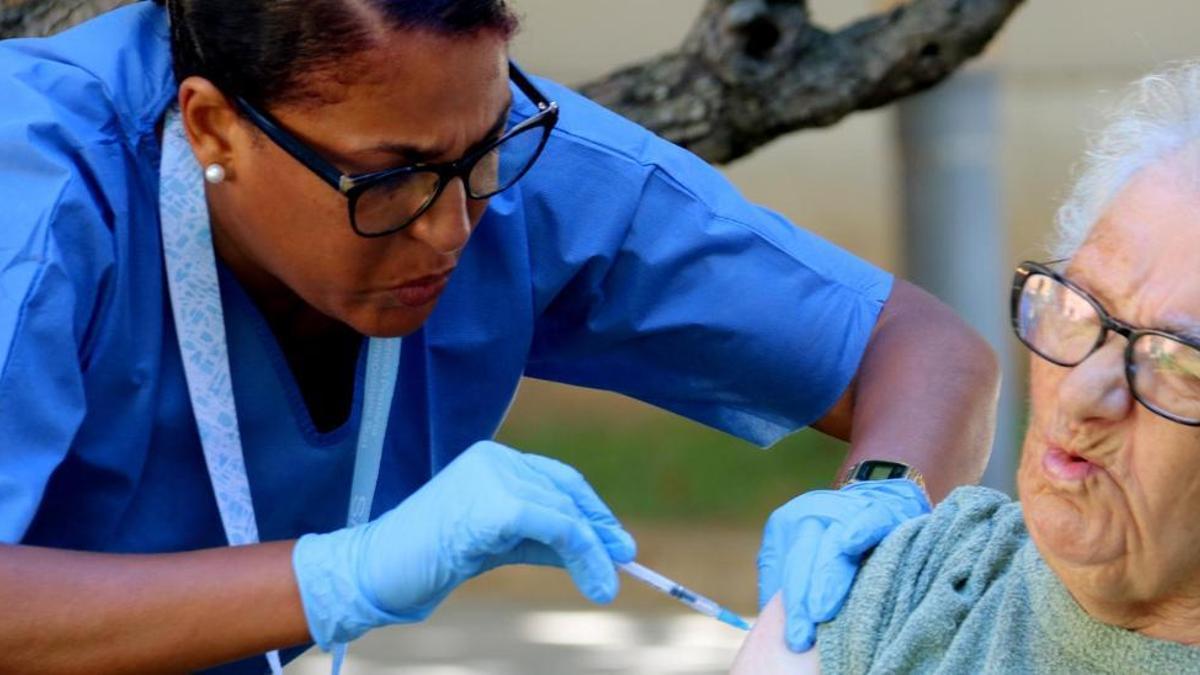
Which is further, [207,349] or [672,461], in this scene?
[672,461]

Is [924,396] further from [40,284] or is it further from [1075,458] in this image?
[40,284]

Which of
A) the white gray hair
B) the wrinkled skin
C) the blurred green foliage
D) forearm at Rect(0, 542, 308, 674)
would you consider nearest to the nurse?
forearm at Rect(0, 542, 308, 674)

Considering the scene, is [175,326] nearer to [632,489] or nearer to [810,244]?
[810,244]

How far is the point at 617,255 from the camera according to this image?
2391 millimetres

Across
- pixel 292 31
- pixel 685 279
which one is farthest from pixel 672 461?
pixel 292 31

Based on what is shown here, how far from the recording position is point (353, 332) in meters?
2.37

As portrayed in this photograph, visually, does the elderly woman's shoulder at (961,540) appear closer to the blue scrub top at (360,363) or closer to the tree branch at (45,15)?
the blue scrub top at (360,363)

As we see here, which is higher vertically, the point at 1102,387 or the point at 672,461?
the point at 1102,387

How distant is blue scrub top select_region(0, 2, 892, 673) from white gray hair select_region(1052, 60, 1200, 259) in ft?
1.94

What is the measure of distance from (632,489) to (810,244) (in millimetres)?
3415

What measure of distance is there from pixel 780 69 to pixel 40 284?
125 centimetres

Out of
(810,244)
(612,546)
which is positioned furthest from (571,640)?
(612,546)

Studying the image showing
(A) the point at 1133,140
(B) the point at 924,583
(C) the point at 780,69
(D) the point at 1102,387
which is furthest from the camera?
(C) the point at 780,69

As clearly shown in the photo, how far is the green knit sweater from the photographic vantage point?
5.90ft
